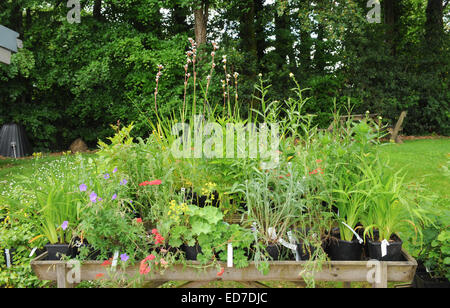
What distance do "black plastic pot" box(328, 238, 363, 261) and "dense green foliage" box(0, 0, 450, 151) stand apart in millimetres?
6434

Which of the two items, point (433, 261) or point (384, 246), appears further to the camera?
point (433, 261)

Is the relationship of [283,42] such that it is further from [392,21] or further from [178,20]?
[392,21]

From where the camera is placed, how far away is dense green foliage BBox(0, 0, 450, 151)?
8.61 meters

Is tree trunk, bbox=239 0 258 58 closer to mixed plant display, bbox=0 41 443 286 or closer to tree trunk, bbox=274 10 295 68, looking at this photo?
tree trunk, bbox=274 10 295 68

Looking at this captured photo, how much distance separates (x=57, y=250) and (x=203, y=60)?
270 inches

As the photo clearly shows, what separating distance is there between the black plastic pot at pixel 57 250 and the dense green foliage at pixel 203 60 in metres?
6.34

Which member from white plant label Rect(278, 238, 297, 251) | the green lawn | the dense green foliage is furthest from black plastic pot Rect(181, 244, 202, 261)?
the dense green foliage

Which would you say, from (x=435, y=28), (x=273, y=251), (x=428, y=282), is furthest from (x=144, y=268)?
(x=435, y=28)

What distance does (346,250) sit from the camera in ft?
5.80

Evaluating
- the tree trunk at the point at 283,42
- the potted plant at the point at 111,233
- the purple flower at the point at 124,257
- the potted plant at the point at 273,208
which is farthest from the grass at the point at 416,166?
the tree trunk at the point at 283,42
